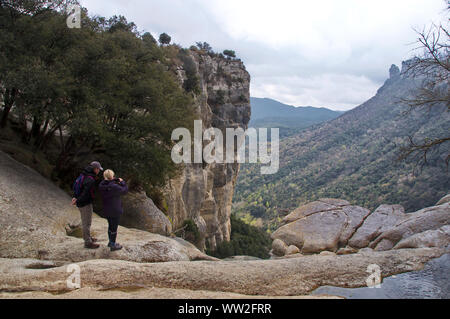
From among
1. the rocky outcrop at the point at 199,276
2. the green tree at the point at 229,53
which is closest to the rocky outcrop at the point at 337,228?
the rocky outcrop at the point at 199,276

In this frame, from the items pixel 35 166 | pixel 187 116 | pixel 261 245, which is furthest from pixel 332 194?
pixel 35 166

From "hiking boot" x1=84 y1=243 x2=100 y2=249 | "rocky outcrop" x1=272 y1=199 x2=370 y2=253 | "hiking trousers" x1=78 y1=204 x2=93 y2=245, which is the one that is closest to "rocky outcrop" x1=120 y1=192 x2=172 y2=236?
"hiking boot" x1=84 y1=243 x2=100 y2=249

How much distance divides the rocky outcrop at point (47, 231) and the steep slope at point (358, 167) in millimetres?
33930

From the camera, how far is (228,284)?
679cm

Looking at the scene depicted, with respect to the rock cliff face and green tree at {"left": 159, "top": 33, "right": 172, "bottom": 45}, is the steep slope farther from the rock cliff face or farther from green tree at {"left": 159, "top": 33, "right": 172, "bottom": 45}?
green tree at {"left": 159, "top": 33, "right": 172, "bottom": 45}

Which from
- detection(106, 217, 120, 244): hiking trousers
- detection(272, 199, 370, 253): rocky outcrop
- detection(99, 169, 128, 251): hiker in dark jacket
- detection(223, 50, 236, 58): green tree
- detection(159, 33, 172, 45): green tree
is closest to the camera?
detection(99, 169, 128, 251): hiker in dark jacket

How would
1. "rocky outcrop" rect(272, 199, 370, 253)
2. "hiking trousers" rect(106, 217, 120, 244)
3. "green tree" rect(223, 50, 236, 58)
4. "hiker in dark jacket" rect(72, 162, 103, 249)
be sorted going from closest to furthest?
"hiker in dark jacket" rect(72, 162, 103, 249)
"hiking trousers" rect(106, 217, 120, 244)
"rocky outcrop" rect(272, 199, 370, 253)
"green tree" rect(223, 50, 236, 58)

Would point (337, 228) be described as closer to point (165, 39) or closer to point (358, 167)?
point (165, 39)

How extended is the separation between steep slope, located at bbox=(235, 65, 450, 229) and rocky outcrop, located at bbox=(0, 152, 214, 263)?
1336 inches

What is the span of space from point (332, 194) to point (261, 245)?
25223 mm

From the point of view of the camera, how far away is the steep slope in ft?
176

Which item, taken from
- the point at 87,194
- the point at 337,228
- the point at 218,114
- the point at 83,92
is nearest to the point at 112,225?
the point at 87,194

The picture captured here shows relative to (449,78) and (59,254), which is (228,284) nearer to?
(59,254)

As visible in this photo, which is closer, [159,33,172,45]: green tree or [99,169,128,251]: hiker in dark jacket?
[99,169,128,251]: hiker in dark jacket
